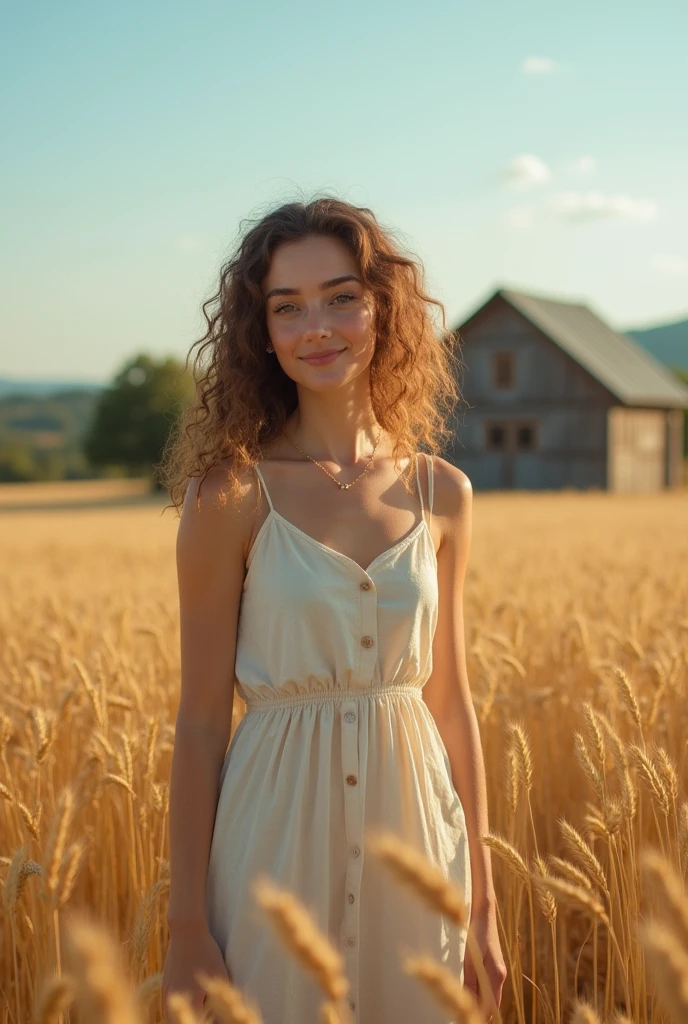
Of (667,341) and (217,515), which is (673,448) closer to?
(217,515)

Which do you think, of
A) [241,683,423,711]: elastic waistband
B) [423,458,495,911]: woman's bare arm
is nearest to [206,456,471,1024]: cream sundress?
[241,683,423,711]: elastic waistband

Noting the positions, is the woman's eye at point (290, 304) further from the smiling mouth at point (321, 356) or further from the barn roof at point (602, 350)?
the barn roof at point (602, 350)

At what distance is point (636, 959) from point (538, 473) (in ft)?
92.6

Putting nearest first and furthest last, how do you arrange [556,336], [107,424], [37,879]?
[37,879], [556,336], [107,424]

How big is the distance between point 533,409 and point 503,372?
151 cm

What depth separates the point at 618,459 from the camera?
94.9 feet

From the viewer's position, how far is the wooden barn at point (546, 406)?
28.5 m

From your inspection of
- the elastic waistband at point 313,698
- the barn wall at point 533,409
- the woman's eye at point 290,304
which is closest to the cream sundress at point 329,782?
the elastic waistband at point 313,698

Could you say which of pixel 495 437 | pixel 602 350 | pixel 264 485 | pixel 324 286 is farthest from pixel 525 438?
pixel 264 485

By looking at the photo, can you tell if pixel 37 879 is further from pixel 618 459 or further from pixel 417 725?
pixel 618 459

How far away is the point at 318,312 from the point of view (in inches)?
81.9

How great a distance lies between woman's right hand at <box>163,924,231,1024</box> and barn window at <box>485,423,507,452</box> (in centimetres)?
2843

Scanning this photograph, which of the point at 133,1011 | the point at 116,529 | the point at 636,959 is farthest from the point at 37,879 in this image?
the point at 116,529

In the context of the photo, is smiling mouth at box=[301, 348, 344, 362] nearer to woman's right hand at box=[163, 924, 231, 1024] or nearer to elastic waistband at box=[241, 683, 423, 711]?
elastic waistband at box=[241, 683, 423, 711]
